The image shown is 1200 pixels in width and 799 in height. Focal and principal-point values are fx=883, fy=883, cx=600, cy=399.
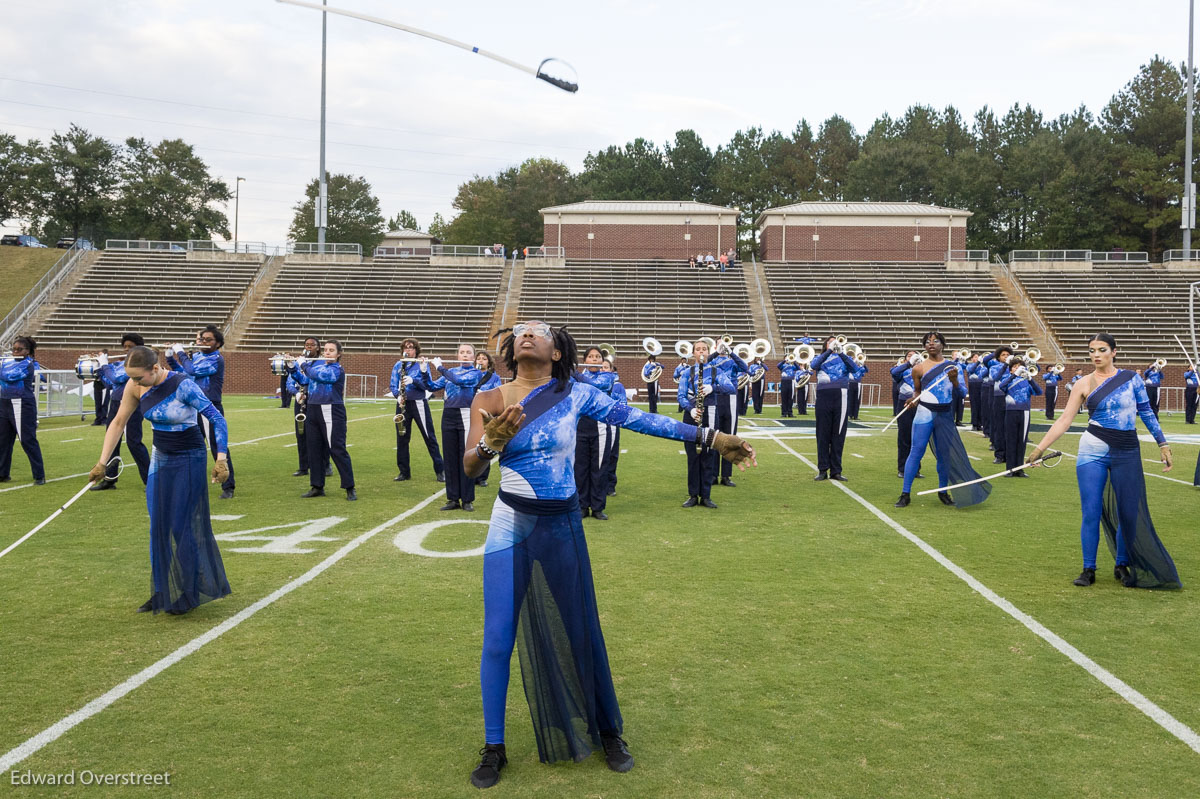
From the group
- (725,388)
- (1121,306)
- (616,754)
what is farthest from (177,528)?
(1121,306)

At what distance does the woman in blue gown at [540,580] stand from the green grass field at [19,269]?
45042 millimetres

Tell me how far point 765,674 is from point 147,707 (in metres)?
3.21

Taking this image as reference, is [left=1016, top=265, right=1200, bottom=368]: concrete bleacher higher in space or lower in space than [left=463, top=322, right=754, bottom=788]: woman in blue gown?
higher

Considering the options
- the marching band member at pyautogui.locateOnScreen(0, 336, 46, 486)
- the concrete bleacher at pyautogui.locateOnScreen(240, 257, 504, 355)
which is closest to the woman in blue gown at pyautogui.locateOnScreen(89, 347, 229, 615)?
the marching band member at pyautogui.locateOnScreen(0, 336, 46, 486)

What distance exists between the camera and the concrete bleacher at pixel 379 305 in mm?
37531

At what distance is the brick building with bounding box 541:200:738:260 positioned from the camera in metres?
48.7

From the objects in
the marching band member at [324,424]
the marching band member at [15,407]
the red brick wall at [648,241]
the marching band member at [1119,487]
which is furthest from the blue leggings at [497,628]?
the red brick wall at [648,241]

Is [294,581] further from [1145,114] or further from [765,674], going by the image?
[1145,114]

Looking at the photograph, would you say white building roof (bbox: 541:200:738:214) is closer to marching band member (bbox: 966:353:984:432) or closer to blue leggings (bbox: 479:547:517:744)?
marching band member (bbox: 966:353:984:432)

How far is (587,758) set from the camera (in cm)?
393

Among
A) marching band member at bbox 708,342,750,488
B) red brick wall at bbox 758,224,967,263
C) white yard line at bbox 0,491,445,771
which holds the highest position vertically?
red brick wall at bbox 758,224,967,263

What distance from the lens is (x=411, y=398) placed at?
41.8 feet

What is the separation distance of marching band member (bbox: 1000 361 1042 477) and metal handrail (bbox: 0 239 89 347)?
3694 cm

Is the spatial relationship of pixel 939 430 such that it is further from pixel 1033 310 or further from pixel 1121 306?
pixel 1121 306
